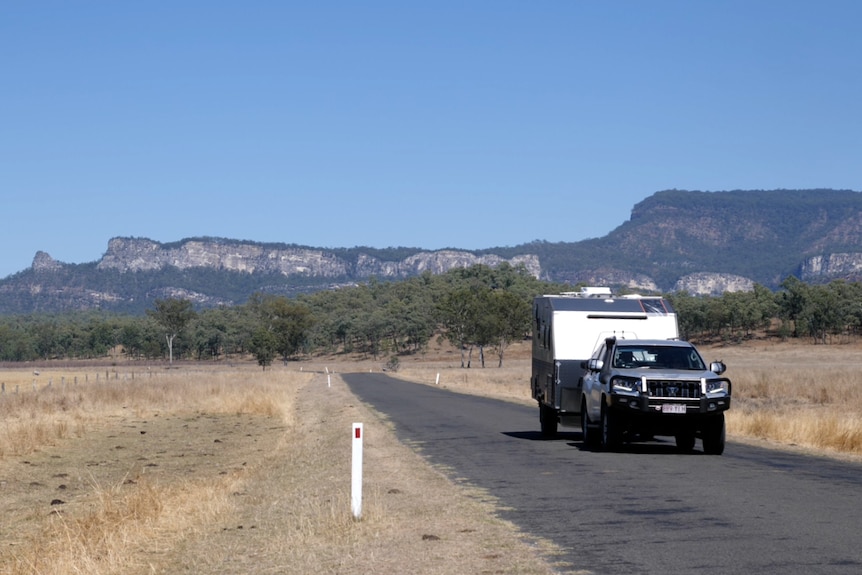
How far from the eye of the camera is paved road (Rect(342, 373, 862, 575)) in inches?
360

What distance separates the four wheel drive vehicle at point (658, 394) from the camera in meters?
18.0

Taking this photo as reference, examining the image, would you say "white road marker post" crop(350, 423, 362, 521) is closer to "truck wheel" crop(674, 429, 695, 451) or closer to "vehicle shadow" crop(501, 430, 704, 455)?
"vehicle shadow" crop(501, 430, 704, 455)

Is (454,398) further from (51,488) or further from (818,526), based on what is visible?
(818,526)

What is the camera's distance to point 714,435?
18.4 m

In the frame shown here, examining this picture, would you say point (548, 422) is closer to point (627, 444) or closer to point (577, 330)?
point (577, 330)

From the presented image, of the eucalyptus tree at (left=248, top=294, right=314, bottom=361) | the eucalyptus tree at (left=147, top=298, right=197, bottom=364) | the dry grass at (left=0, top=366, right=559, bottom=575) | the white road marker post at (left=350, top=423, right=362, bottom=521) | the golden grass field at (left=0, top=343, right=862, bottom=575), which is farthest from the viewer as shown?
the eucalyptus tree at (left=147, top=298, right=197, bottom=364)

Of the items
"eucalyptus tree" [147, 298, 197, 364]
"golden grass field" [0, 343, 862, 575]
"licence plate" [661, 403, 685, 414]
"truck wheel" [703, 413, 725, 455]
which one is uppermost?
"eucalyptus tree" [147, 298, 197, 364]

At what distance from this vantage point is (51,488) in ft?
68.1

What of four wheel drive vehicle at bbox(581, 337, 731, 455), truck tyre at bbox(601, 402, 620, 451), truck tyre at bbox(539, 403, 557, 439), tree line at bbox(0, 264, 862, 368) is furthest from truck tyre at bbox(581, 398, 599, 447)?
tree line at bbox(0, 264, 862, 368)

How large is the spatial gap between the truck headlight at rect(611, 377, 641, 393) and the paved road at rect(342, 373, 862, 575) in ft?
3.64

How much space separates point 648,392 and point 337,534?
842cm

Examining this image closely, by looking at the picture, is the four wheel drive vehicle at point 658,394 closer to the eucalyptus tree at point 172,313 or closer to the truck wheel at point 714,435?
the truck wheel at point 714,435

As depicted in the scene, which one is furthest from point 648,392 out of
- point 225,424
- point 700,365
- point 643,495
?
point 225,424

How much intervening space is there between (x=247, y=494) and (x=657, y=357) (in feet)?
24.5
